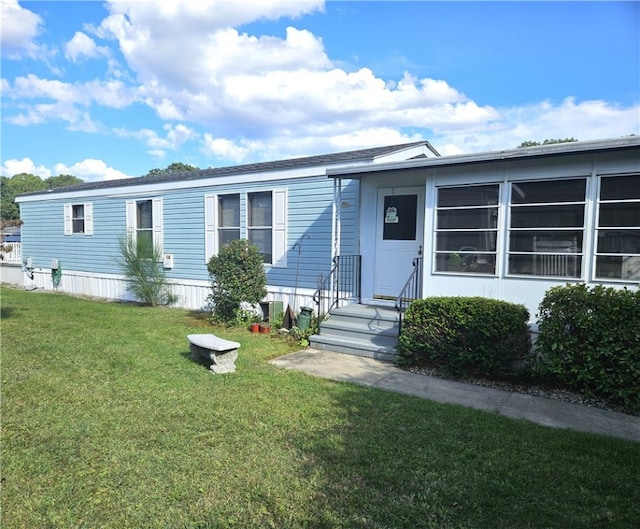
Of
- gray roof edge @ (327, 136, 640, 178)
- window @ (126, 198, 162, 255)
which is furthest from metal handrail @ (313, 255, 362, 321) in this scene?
window @ (126, 198, 162, 255)

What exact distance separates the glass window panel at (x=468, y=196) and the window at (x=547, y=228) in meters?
0.26

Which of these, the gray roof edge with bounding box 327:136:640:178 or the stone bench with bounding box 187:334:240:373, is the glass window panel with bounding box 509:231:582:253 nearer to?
the gray roof edge with bounding box 327:136:640:178

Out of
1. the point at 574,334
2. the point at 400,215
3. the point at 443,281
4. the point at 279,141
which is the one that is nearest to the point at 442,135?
the point at 279,141

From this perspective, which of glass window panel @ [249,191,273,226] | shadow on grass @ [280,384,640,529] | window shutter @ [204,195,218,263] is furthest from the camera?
window shutter @ [204,195,218,263]

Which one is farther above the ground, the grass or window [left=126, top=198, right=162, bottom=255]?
window [left=126, top=198, right=162, bottom=255]

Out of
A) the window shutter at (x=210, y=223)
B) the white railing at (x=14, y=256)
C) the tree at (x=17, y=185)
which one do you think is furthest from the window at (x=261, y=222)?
the tree at (x=17, y=185)

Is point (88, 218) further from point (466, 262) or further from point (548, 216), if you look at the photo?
point (548, 216)

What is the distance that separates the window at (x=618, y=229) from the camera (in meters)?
4.51

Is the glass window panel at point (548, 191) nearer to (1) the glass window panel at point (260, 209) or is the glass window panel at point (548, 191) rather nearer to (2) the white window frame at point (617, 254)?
(2) the white window frame at point (617, 254)

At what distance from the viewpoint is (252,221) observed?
8.62 meters

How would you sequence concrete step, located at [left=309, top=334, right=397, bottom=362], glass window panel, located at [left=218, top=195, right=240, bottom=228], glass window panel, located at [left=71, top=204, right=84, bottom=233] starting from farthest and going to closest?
glass window panel, located at [left=71, top=204, right=84, bottom=233] < glass window panel, located at [left=218, top=195, right=240, bottom=228] < concrete step, located at [left=309, top=334, right=397, bottom=362]

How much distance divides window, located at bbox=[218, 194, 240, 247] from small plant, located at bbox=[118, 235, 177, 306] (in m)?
2.08

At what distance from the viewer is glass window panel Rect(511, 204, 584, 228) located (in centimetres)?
479

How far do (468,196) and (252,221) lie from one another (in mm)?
4667
